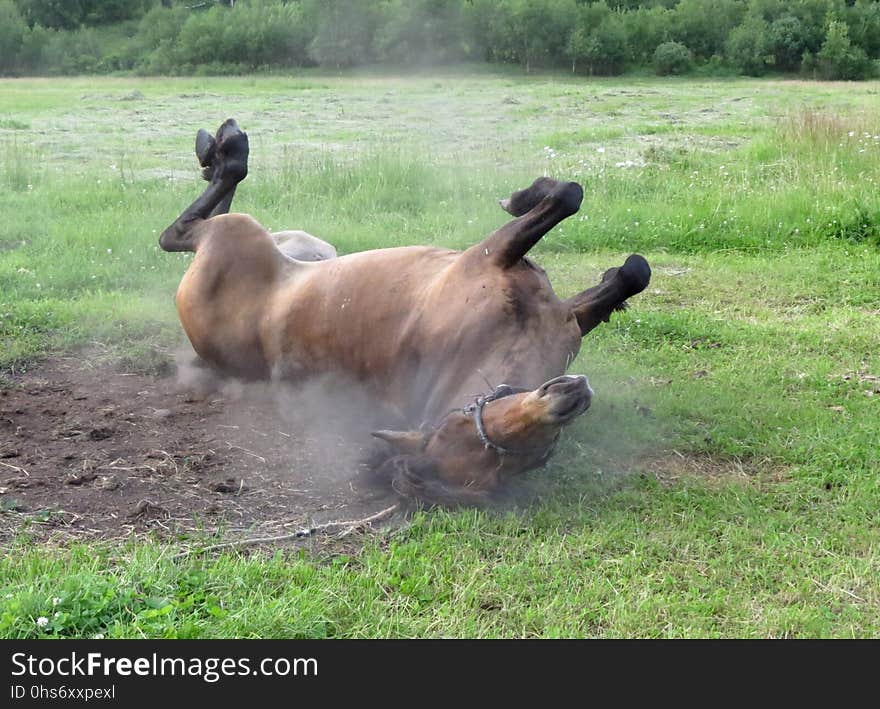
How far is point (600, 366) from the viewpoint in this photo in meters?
6.16

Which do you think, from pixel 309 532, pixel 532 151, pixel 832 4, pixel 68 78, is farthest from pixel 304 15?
pixel 832 4

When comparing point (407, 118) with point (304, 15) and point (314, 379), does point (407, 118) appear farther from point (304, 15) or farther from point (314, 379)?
point (314, 379)

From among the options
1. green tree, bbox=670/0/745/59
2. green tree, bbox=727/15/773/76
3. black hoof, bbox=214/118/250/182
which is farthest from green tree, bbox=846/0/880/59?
black hoof, bbox=214/118/250/182

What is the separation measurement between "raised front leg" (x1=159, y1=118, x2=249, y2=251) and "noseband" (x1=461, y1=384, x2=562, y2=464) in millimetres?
2920

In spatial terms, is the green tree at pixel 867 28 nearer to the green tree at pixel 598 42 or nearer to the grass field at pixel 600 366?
the green tree at pixel 598 42

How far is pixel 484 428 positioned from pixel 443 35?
10703 mm

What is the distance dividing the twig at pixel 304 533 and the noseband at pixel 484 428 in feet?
2.03

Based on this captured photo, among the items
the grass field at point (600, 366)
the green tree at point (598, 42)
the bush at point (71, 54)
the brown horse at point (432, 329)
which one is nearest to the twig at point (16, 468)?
the grass field at point (600, 366)

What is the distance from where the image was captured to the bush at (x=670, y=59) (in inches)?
1303

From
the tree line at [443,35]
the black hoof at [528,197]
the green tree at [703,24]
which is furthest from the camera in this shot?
the green tree at [703,24]

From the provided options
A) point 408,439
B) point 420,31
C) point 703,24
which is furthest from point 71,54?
point 408,439

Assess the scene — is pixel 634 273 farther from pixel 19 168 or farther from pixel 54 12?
pixel 54 12
